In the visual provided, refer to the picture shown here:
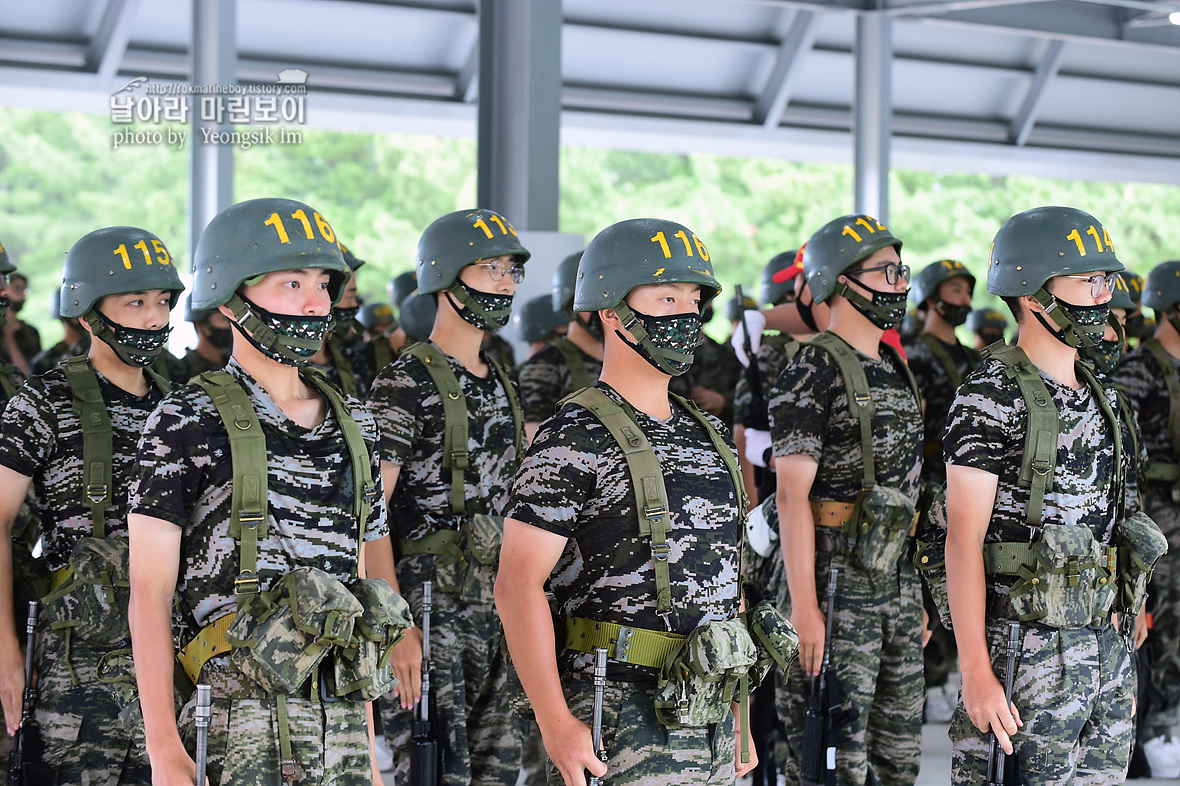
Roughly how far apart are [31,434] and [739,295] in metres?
3.20

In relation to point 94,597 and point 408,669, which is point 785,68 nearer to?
point 408,669

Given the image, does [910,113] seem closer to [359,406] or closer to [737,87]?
[737,87]

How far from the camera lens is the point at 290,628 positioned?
277 cm

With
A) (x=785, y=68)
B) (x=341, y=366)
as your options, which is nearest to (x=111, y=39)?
(x=341, y=366)

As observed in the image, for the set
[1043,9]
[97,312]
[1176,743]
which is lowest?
[1176,743]

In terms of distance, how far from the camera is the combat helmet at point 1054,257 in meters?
3.78

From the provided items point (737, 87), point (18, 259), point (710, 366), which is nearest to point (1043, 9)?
point (737, 87)

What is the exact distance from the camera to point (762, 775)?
18.2ft

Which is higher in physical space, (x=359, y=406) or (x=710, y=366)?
(x=710, y=366)

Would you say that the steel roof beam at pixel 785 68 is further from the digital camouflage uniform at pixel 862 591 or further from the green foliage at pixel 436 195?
the green foliage at pixel 436 195

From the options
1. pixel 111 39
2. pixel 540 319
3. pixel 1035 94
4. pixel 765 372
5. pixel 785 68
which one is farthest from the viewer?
pixel 1035 94

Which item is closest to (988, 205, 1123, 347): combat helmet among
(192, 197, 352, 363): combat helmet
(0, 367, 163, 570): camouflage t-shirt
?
(192, 197, 352, 363): combat helmet

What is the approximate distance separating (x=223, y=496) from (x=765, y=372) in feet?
13.3

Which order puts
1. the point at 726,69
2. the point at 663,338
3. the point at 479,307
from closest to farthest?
1. the point at 663,338
2. the point at 479,307
3. the point at 726,69
